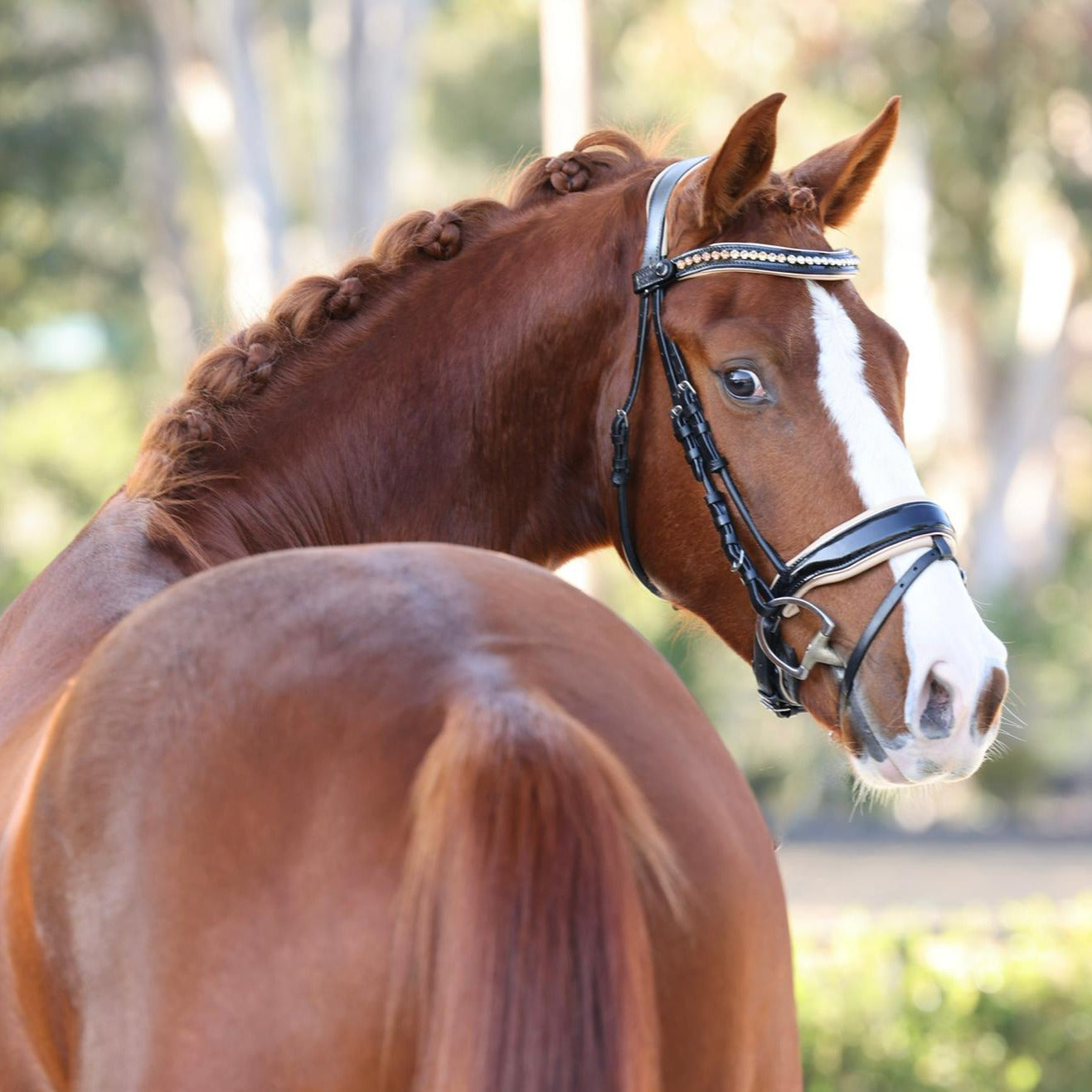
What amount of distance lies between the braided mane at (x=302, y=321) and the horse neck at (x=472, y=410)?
1.5 inches

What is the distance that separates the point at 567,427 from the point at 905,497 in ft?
2.41

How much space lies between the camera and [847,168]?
2672 mm

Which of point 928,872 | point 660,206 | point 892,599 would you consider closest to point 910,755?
point 892,599

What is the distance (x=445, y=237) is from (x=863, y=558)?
112cm

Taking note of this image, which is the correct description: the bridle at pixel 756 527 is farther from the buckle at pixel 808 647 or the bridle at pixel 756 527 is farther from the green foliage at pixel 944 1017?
the green foliage at pixel 944 1017

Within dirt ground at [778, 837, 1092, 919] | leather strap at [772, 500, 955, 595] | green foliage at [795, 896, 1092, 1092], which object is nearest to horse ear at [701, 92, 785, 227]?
leather strap at [772, 500, 955, 595]

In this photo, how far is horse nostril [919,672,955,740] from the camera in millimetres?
2020

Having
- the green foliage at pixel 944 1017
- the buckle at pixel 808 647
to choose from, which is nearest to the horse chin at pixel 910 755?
the buckle at pixel 808 647

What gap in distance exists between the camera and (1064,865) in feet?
46.4

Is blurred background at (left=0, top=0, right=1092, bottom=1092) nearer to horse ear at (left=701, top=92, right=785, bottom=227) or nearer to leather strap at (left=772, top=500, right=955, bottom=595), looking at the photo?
leather strap at (left=772, top=500, right=955, bottom=595)

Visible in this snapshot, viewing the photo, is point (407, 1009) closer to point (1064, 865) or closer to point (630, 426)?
point (630, 426)

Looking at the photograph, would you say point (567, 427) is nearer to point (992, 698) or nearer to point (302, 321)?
point (302, 321)

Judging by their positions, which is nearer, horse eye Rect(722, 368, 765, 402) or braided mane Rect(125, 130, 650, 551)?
horse eye Rect(722, 368, 765, 402)

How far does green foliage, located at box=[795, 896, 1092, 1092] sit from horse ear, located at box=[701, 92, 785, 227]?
4.49 metres
